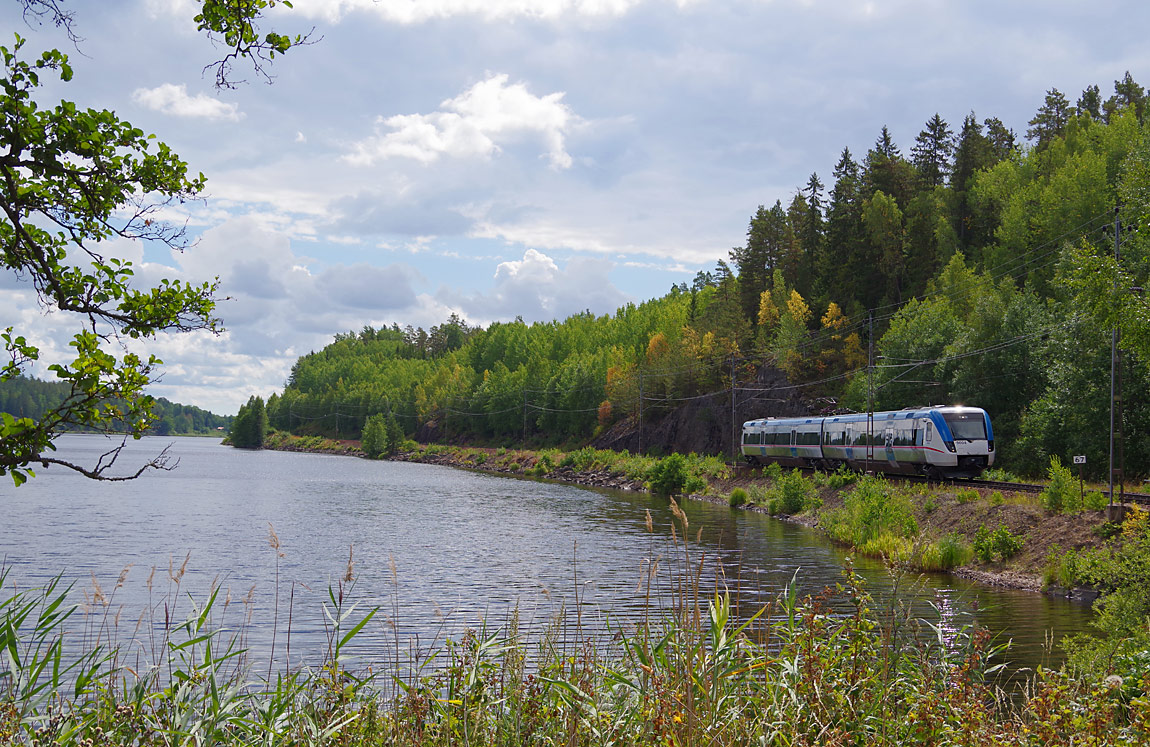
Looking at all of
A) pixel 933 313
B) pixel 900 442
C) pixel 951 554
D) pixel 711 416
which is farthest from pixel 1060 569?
pixel 711 416

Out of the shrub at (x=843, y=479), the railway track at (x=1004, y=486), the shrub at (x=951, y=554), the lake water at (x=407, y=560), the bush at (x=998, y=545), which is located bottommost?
the lake water at (x=407, y=560)

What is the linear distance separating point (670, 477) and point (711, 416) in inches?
1034

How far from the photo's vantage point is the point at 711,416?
3300 inches

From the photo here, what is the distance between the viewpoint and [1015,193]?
71.3 m

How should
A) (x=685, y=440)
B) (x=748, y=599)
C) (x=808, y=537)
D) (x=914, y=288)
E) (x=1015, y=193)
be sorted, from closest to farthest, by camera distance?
(x=748, y=599) → (x=808, y=537) → (x=1015, y=193) → (x=914, y=288) → (x=685, y=440)

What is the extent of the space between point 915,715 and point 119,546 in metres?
29.5

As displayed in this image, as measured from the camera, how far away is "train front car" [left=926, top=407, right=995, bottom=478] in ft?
121

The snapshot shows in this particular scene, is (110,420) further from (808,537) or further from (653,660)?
(808,537)

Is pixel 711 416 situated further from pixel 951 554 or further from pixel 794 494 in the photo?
pixel 951 554

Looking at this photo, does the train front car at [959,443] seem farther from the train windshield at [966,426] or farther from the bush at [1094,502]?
the bush at [1094,502]

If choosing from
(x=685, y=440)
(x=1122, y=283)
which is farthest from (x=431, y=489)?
(x=1122, y=283)

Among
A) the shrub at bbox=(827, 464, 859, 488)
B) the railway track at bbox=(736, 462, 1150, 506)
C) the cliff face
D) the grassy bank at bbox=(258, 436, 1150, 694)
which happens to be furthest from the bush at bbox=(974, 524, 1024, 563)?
the cliff face

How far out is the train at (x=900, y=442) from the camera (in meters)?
37.1

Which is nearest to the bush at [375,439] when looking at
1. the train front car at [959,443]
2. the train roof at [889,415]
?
the train roof at [889,415]
